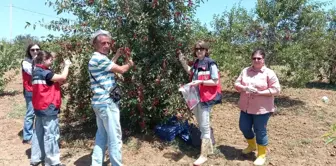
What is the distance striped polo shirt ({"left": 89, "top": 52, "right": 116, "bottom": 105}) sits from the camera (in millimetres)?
3664

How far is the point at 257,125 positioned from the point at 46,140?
8.97 feet

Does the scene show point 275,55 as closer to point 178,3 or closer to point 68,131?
point 178,3

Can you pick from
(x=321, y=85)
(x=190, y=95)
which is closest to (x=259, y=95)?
(x=190, y=95)

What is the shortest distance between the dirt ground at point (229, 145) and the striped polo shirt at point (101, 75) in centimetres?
117

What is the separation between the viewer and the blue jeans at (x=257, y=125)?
4344 mm

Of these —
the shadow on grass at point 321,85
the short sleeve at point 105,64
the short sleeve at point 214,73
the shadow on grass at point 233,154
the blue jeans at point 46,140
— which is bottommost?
the shadow on grass at point 233,154

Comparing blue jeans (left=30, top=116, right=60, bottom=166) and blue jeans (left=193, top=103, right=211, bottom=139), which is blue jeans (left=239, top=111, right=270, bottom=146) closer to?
blue jeans (left=193, top=103, right=211, bottom=139)

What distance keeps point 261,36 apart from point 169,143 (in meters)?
4.22

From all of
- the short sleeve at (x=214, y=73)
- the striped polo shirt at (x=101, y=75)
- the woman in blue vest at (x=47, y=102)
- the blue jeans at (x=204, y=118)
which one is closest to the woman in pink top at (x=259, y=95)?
the short sleeve at (x=214, y=73)

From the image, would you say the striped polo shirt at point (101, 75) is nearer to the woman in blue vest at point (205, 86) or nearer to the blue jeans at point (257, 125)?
the woman in blue vest at point (205, 86)

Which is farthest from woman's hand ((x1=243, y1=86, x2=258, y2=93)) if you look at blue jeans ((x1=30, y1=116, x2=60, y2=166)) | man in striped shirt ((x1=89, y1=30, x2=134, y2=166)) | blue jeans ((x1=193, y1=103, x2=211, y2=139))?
blue jeans ((x1=30, y1=116, x2=60, y2=166))

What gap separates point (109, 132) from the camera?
383 cm

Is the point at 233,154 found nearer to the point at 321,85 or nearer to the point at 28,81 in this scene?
the point at 28,81

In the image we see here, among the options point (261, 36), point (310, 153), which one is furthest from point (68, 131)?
point (261, 36)
